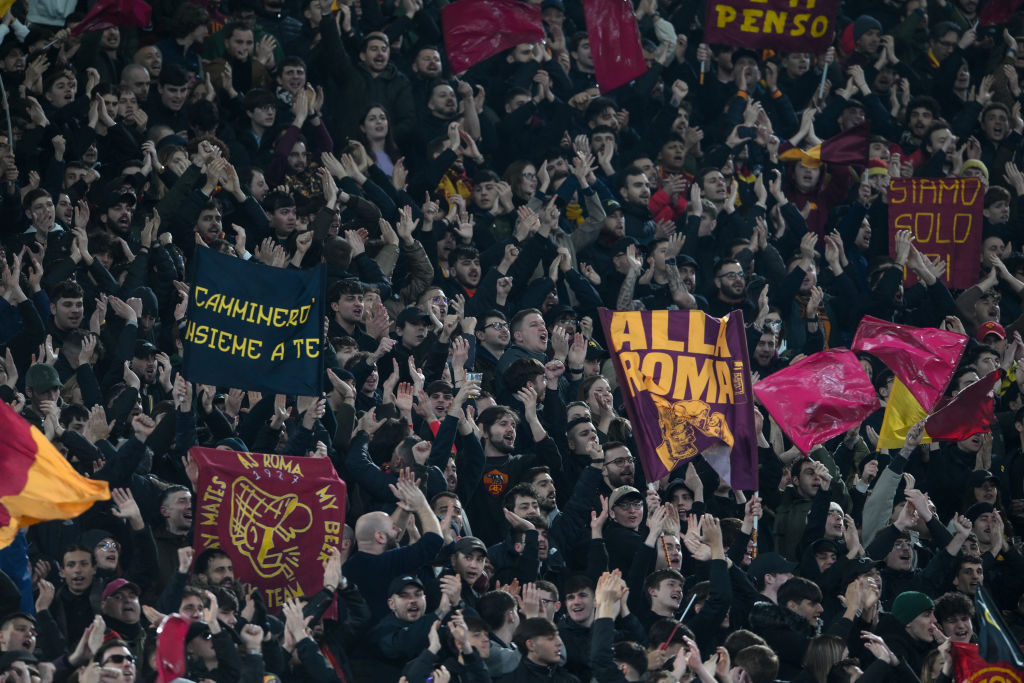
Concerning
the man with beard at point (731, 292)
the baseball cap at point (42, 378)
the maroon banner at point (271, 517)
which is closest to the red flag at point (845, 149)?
the man with beard at point (731, 292)

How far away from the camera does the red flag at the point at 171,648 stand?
387 inches

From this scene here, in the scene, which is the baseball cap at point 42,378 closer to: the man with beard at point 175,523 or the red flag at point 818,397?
the man with beard at point 175,523

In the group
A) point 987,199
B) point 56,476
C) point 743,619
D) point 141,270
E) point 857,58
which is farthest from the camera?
point 857,58

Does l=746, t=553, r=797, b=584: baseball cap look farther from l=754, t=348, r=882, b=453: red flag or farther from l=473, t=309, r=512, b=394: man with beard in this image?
l=473, t=309, r=512, b=394: man with beard

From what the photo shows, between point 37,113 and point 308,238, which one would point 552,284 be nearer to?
point 308,238

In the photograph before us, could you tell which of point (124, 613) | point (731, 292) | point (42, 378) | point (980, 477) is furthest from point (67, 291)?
point (980, 477)

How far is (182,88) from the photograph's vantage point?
1548 cm

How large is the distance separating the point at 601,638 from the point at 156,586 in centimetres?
247

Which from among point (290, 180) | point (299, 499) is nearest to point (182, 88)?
point (290, 180)

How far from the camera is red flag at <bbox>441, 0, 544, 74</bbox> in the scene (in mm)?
17375

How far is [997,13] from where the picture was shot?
21062 millimetres

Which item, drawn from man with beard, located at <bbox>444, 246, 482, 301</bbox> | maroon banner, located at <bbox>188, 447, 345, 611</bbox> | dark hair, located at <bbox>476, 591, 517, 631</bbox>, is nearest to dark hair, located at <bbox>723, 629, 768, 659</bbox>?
dark hair, located at <bbox>476, 591, 517, 631</bbox>

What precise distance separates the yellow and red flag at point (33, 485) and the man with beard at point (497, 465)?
3.15 m

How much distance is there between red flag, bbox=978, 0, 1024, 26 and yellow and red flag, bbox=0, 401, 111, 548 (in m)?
13.2
